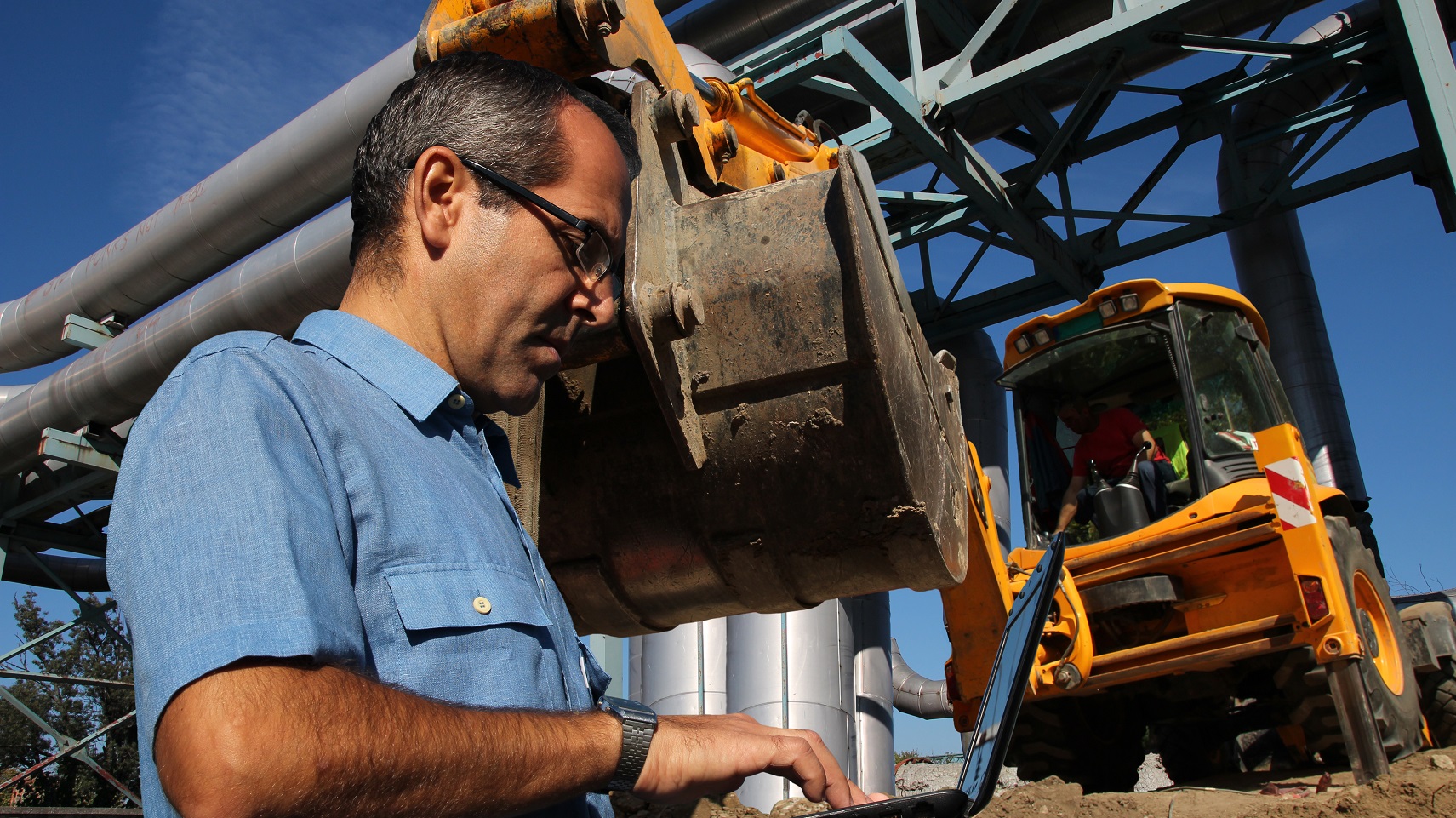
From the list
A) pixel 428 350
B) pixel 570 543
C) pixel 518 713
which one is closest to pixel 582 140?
pixel 428 350

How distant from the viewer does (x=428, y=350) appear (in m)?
1.39

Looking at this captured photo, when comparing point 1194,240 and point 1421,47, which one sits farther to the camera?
point 1194,240

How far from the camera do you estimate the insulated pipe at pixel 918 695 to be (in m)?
11.8

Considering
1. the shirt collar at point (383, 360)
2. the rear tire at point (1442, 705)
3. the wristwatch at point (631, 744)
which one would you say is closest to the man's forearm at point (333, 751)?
the wristwatch at point (631, 744)

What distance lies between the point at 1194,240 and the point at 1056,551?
8440mm

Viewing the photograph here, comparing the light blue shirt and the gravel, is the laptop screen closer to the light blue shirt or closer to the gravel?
the light blue shirt

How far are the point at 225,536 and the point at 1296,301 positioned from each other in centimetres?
1043

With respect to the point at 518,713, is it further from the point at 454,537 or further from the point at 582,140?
the point at 582,140

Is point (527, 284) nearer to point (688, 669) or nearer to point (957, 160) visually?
point (688, 669)

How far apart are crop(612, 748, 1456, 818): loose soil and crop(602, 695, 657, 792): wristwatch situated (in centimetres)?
299

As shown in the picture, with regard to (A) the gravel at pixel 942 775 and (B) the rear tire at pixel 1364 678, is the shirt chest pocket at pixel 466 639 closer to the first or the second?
(B) the rear tire at pixel 1364 678

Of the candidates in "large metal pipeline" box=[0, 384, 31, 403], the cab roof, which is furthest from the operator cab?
"large metal pipeline" box=[0, 384, 31, 403]

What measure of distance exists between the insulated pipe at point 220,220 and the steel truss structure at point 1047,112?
61 cm

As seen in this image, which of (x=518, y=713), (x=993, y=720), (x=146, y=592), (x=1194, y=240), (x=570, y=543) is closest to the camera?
(x=146, y=592)
